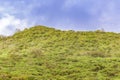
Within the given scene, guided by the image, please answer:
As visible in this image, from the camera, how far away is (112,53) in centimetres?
3147

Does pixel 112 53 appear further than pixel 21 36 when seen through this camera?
No

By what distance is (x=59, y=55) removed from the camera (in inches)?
1190

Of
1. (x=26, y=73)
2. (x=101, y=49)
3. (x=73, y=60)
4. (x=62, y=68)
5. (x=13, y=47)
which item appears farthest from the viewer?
(x=13, y=47)

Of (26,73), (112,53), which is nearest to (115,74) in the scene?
(26,73)

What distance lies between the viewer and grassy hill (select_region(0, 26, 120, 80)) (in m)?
23.8

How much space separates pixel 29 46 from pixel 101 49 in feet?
→ 21.2

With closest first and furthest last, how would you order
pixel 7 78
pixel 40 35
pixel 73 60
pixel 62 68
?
pixel 7 78
pixel 62 68
pixel 73 60
pixel 40 35

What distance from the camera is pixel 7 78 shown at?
21.5 meters

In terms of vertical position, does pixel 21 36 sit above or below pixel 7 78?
above

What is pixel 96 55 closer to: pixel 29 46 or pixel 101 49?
pixel 101 49

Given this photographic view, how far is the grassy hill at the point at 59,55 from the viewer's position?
23.8m

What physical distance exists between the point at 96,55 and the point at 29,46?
23.6ft

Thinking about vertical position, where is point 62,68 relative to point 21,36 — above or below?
below

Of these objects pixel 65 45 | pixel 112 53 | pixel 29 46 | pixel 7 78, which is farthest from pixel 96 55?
pixel 7 78
